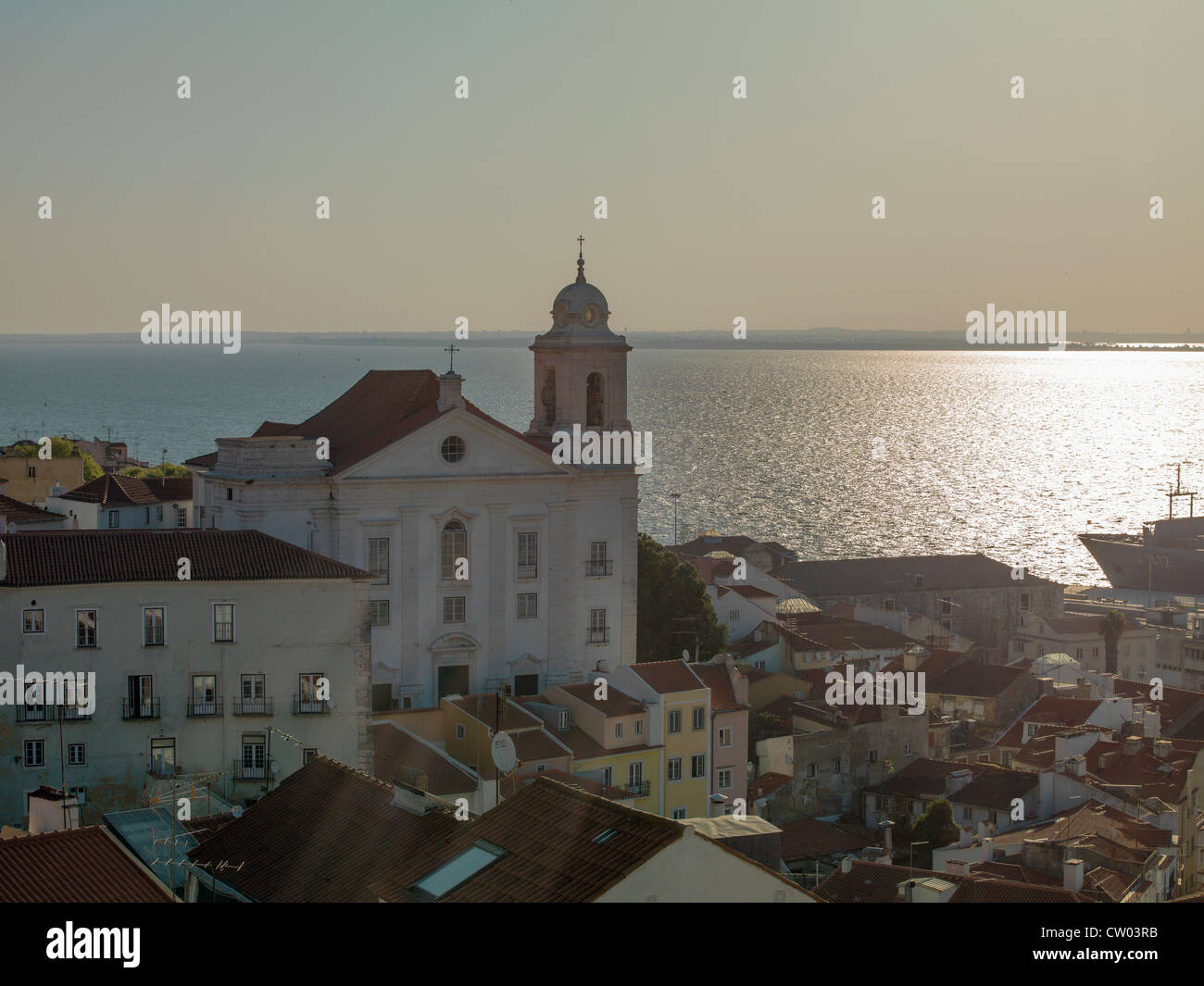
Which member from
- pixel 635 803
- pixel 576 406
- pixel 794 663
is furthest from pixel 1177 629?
pixel 635 803

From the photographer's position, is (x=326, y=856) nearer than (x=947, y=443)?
Yes

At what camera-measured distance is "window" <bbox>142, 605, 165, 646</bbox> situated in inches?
1047

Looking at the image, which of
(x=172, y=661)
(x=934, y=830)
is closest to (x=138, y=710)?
(x=172, y=661)

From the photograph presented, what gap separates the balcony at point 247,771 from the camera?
26.6 meters

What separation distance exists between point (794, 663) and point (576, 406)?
46.1 ft

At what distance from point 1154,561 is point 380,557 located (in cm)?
7747

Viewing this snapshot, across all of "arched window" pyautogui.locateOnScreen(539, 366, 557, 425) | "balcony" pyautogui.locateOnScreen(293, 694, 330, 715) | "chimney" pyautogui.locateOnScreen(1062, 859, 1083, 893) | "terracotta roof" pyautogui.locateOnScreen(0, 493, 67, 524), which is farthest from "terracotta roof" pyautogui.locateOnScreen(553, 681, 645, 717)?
"terracotta roof" pyautogui.locateOnScreen(0, 493, 67, 524)

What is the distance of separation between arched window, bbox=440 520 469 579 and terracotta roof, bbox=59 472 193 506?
16484mm

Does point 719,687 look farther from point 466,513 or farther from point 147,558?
point 147,558

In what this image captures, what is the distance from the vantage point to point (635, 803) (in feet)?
113

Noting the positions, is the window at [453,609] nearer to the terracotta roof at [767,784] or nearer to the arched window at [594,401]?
the arched window at [594,401]

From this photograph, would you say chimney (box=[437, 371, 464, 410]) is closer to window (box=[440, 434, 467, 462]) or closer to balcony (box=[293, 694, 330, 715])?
window (box=[440, 434, 467, 462])

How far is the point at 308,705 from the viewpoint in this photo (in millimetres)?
27312
